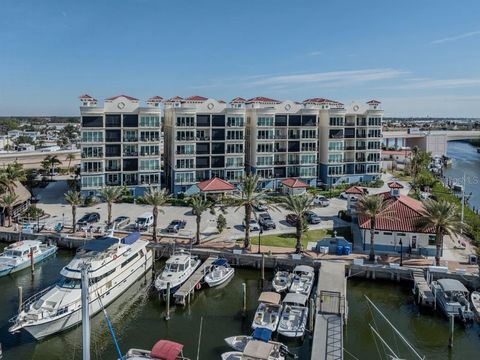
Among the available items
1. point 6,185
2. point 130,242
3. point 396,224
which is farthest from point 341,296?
point 6,185

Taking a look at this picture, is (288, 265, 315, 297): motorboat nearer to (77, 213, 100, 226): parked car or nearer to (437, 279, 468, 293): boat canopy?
(437, 279, 468, 293): boat canopy

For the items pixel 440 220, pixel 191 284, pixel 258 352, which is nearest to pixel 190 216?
pixel 191 284

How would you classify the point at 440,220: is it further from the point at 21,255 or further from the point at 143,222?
the point at 21,255

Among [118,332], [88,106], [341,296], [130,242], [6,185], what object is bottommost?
[118,332]

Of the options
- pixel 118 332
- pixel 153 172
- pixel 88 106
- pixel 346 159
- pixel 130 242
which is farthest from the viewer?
pixel 346 159

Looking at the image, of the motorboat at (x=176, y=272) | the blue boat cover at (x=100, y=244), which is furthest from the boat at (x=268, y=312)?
the blue boat cover at (x=100, y=244)

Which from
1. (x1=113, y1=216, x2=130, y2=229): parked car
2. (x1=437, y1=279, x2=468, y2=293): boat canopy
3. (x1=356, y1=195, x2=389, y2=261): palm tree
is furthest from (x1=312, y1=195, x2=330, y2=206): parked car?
(x1=437, y1=279, x2=468, y2=293): boat canopy

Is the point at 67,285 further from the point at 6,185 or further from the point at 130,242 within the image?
the point at 6,185

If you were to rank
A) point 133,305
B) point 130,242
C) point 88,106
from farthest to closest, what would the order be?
point 88,106 → point 130,242 → point 133,305
